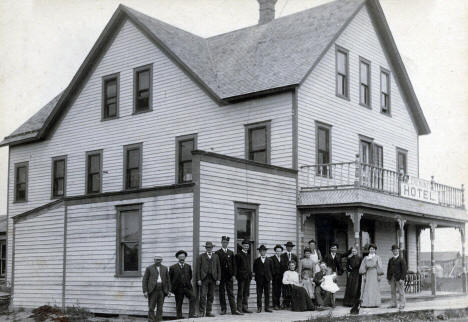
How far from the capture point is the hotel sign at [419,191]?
2381cm

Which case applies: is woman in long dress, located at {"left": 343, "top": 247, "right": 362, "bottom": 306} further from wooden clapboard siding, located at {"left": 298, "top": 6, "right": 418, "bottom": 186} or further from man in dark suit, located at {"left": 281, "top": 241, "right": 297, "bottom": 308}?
wooden clapboard siding, located at {"left": 298, "top": 6, "right": 418, "bottom": 186}

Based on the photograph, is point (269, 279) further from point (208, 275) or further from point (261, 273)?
point (208, 275)

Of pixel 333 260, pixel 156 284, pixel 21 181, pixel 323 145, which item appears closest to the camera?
pixel 156 284

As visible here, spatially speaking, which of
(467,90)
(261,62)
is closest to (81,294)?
(261,62)

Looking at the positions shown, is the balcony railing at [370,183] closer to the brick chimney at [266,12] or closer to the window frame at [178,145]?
the window frame at [178,145]

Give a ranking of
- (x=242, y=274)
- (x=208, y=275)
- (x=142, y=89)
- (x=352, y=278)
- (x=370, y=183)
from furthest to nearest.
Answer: (x=142, y=89)
(x=370, y=183)
(x=352, y=278)
(x=242, y=274)
(x=208, y=275)

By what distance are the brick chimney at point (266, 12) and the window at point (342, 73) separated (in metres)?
4.91

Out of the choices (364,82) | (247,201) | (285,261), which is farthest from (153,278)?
(364,82)

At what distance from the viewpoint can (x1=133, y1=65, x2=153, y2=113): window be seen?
2694cm

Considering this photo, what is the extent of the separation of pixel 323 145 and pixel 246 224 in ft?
18.8

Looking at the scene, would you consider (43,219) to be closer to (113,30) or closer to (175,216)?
(175,216)

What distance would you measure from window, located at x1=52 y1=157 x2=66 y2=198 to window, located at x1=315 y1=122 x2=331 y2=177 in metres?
11.7

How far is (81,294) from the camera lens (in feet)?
68.9

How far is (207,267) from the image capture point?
690 inches
